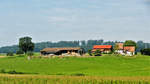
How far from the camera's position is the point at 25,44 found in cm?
14312

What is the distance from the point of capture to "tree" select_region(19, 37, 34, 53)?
469 feet

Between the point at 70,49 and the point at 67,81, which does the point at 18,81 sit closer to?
the point at 67,81

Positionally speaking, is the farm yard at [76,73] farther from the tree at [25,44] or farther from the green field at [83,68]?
the tree at [25,44]

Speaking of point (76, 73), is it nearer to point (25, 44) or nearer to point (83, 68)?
point (83, 68)

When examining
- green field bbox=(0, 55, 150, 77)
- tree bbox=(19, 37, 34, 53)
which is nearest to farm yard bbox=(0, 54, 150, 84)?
green field bbox=(0, 55, 150, 77)

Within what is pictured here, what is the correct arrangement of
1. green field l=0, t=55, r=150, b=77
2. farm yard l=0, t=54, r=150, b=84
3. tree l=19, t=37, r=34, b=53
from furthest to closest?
tree l=19, t=37, r=34, b=53
green field l=0, t=55, r=150, b=77
farm yard l=0, t=54, r=150, b=84

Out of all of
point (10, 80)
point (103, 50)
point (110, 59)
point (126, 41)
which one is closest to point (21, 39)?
point (103, 50)

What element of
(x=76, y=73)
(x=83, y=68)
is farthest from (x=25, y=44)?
(x=76, y=73)

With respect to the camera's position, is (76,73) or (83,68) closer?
(76,73)

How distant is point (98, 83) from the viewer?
112 ft

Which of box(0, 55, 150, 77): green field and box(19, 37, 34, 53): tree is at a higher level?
box(19, 37, 34, 53): tree

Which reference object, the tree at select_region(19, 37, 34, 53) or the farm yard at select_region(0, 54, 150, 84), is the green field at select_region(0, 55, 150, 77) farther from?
the tree at select_region(19, 37, 34, 53)

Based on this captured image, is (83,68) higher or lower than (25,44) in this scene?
lower

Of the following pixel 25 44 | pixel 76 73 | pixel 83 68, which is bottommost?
pixel 83 68
